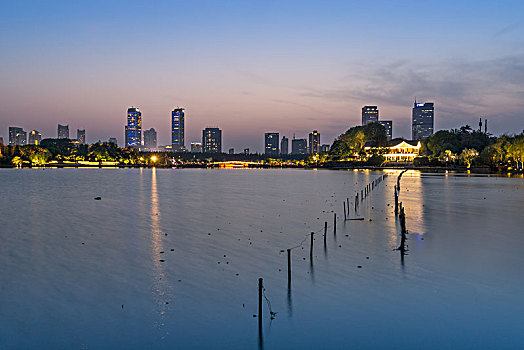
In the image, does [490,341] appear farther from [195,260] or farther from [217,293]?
Result: [195,260]

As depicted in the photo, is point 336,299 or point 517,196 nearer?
point 336,299

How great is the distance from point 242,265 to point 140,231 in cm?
1721

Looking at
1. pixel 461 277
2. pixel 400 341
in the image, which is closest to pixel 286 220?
pixel 461 277

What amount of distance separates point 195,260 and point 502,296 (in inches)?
664

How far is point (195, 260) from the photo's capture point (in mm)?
28250

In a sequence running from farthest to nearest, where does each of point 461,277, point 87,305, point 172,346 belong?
1. point 461,277
2. point 87,305
3. point 172,346

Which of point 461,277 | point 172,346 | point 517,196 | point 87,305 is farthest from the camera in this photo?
point 517,196

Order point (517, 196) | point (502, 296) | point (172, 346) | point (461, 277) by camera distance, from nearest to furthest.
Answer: point (172, 346) < point (502, 296) < point (461, 277) < point (517, 196)

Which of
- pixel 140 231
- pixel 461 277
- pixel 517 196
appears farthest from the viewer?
pixel 517 196

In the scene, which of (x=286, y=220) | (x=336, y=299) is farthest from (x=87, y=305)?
(x=286, y=220)

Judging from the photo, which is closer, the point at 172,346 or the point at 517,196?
the point at 172,346

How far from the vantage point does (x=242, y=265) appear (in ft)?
87.9

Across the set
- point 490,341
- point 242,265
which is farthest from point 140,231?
point 490,341

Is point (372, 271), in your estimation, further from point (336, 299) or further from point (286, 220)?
point (286, 220)
